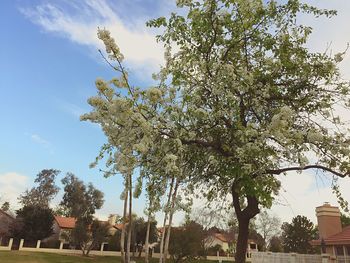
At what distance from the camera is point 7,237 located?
51562 mm

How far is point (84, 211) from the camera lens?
60.2 metres

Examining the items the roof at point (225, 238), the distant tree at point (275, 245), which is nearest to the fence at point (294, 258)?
the distant tree at point (275, 245)

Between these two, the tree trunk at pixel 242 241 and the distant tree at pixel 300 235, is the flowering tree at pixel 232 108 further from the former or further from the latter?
the distant tree at pixel 300 235

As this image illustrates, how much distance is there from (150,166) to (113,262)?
36.6 meters

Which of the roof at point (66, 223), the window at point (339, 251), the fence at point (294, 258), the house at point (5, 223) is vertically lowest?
the fence at point (294, 258)

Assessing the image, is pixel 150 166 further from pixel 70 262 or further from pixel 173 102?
pixel 70 262

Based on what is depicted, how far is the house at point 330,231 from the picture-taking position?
2423 centimetres

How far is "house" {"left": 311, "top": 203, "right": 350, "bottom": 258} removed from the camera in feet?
79.5

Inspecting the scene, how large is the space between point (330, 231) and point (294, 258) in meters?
4.42

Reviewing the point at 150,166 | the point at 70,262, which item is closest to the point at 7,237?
the point at 70,262

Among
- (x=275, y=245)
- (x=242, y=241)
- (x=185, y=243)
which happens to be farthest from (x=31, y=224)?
(x=242, y=241)

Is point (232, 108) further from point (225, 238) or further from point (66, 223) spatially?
point (225, 238)

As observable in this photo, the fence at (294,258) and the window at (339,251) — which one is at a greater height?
the window at (339,251)

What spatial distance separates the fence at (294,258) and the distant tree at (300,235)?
36567 millimetres
